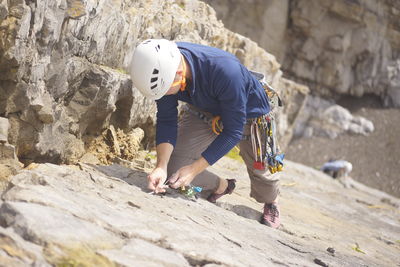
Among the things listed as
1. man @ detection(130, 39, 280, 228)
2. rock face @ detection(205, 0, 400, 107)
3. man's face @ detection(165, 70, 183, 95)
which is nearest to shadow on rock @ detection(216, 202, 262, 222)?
man @ detection(130, 39, 280, 228)

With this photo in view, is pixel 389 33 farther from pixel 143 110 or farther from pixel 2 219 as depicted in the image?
pixel 2 219

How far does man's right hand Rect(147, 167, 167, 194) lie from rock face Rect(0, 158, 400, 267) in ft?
0.27

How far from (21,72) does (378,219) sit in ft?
27.2

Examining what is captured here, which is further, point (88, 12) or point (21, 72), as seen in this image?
point (88, 12)

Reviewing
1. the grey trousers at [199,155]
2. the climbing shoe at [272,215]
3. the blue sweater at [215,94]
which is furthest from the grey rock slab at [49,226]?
the climbing shoe at [272,215]

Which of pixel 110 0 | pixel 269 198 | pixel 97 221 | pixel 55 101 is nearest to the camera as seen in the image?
pixel 97 221

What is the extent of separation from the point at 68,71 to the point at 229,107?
2.10 m

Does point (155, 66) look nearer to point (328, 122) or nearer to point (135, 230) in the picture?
point (135, 230)

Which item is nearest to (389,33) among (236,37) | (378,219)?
(236,37)

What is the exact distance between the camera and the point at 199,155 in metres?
5.69

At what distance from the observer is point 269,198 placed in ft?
20.6

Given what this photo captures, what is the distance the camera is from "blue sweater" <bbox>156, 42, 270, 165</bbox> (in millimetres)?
4883

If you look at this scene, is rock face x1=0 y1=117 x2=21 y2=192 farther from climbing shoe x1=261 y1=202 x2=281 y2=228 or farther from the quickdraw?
climbing shoe x1=261 y1=202 x2=281 y2=228

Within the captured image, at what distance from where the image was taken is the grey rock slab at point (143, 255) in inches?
126
